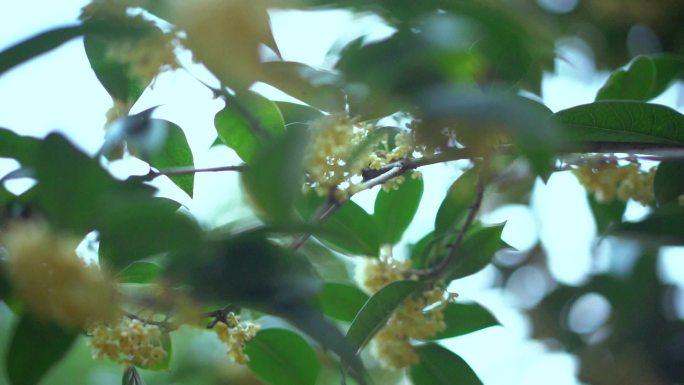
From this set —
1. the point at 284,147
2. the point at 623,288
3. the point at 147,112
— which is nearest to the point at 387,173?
the point at 147,112

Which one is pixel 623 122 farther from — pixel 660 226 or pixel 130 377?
pixel 130 377

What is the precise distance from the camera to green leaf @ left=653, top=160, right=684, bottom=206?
2.95ft

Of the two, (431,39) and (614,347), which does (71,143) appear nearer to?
(431,39)

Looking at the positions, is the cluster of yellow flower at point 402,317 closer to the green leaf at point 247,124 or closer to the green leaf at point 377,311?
the green leaf at point 377,311

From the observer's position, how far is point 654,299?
51.8 inches

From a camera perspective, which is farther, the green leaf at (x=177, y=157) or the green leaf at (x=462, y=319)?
the green leaf at (x=462, y=319)

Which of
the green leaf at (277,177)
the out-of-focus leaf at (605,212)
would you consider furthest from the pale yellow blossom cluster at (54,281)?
the out-of-focus leaf at (605,212)

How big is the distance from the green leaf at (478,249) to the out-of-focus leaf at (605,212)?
258mm

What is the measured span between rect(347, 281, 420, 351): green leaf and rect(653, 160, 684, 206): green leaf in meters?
0.31

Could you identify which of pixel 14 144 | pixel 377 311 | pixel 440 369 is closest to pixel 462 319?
pixel 440 369

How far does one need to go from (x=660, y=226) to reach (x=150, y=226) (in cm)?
54

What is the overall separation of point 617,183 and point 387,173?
339mm

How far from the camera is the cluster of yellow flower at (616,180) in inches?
35.9

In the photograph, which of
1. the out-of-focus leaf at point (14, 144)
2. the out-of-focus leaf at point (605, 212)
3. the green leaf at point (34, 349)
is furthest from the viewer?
the out-of-focus leaf at point (605, 212)
